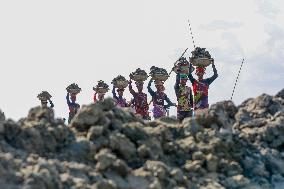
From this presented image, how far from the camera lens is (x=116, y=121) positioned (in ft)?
21.2

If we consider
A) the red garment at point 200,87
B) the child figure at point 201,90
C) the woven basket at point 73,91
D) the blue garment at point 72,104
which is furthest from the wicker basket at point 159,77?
the woven basket at point 73,91

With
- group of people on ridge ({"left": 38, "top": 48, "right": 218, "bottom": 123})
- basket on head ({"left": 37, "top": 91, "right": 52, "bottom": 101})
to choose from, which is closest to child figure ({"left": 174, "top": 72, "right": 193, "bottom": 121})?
group of people on ridge ({"left": 38, "top": 48, "right": 218, "bottom": 123})

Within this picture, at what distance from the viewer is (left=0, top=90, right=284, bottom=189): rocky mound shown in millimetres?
5492

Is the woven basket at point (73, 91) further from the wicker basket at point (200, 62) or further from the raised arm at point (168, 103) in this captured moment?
the wicker basket at point (200, 62)

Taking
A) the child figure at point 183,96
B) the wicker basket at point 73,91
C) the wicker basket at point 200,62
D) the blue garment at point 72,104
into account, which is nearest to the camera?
the wicker basket at point 200,62

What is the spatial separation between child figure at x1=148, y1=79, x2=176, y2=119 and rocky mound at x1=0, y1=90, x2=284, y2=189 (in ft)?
19.9

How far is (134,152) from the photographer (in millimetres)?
6164

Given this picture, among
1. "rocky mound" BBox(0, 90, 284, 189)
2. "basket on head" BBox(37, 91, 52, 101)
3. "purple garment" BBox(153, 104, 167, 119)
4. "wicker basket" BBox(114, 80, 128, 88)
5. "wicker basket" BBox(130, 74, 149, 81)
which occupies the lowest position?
"rocky mound" BBox(0, 90, 284, 189)

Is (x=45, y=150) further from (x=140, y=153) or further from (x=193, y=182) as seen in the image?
(x=193, y=182)

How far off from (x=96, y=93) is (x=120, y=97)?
3.76ft

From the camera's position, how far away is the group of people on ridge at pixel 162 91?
11578 millimetres

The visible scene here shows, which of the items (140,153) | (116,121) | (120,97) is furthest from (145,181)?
(120,97)

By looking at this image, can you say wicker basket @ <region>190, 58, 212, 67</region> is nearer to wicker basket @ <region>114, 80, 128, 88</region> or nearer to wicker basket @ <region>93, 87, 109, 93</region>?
wicker basket @ <region>114, 80, 128, 88</region>

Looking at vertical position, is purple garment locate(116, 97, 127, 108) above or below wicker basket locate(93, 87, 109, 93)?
below
